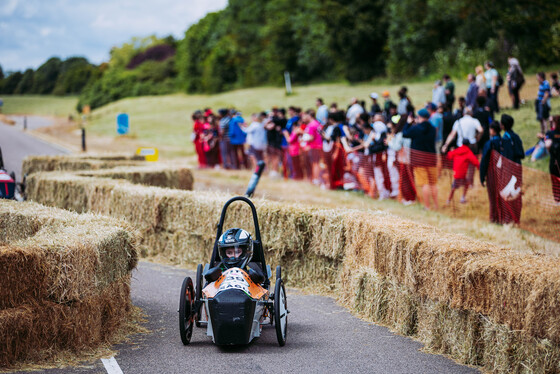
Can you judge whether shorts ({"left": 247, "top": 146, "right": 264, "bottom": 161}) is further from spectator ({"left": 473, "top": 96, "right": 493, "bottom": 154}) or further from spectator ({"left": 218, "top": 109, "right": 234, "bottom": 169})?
spectator ({"left": 473, "top": 96, "right": 493, "bottom": 154})

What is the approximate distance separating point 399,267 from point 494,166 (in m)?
6.53

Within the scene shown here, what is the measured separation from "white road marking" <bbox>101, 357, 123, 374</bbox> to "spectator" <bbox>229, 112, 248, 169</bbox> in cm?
1816

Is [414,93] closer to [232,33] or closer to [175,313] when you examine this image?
[175,313]

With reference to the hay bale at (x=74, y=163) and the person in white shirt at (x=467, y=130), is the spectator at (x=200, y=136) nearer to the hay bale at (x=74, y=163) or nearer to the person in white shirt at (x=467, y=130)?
the hay bale at (x=74, y=163)

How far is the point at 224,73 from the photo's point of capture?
3492 inches

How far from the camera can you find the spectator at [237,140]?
24781mm

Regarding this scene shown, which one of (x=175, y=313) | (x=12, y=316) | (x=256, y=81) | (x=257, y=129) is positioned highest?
(x=256, y=81)

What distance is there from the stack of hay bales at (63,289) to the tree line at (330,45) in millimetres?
32085

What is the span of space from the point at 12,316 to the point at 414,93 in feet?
121

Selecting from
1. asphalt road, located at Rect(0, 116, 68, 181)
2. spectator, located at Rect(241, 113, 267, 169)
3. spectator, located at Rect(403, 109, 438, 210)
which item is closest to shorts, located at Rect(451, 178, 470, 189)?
spectator, located at Rect(403, 109, 438, 210)

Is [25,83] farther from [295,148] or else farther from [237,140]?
[295,148]

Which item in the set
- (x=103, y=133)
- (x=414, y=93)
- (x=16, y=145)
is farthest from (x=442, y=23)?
(x=16, y=145)

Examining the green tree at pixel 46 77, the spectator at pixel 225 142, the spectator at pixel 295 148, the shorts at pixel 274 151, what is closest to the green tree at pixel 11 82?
the green tree at pixel 46 77

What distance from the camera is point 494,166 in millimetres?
13906
